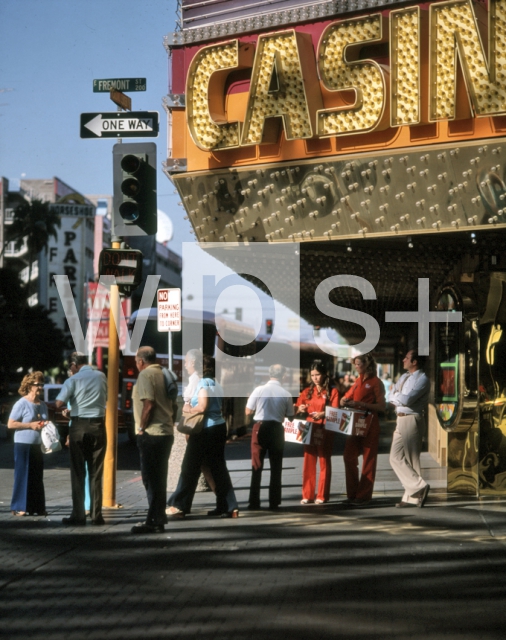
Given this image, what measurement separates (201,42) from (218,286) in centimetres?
744

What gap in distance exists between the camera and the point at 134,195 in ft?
38.0

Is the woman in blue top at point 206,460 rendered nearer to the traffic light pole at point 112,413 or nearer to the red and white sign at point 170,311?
the traffic light pole at point 112,413

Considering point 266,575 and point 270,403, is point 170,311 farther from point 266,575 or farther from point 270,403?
point 266,575

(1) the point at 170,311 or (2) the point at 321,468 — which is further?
(1) the point at 170,311

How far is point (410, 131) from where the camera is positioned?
36.0ft

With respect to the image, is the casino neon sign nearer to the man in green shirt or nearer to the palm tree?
the man in green shirt

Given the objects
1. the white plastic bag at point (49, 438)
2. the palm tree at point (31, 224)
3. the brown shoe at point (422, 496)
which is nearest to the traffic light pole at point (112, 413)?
the white plastic bag at point (49, 438)

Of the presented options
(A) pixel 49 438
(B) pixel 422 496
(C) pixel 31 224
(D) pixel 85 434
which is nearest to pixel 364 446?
(B) pixel 422 496

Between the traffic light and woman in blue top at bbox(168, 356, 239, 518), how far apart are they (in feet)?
6.77

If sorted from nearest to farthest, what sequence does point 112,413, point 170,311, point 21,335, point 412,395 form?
1. point 412,395
2. point 112,413
3. point 170,311
4. point 21,335

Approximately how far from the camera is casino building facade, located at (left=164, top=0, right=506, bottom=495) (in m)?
10.5

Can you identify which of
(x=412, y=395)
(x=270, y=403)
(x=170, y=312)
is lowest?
(x=270, y=403)

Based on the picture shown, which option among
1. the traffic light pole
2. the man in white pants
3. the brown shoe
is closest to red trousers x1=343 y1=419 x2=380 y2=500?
the man in white pants

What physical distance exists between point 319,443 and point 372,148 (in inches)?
142
